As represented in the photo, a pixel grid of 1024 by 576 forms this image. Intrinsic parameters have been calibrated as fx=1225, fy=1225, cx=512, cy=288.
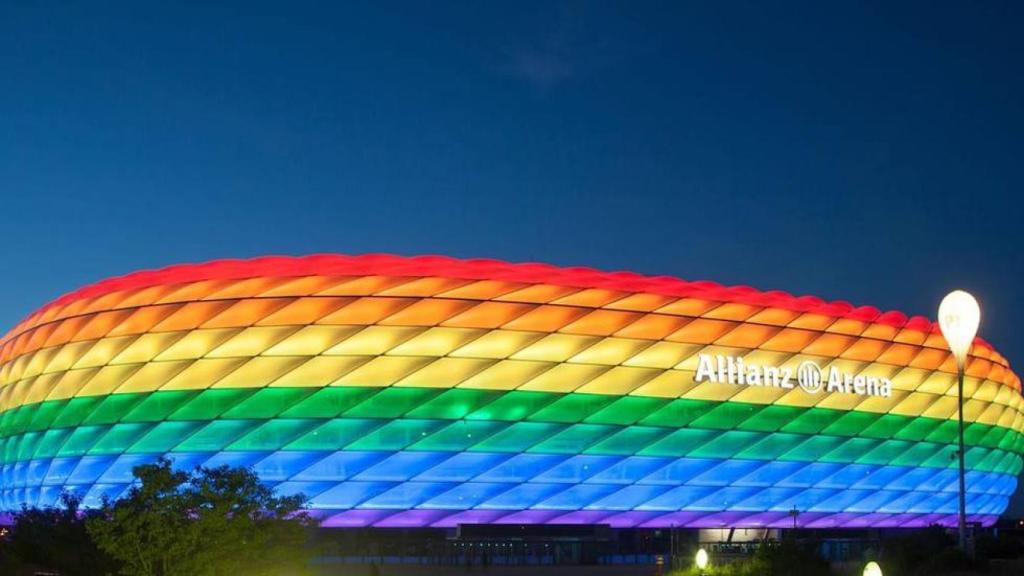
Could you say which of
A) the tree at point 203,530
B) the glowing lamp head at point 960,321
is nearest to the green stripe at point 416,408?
the glowing lamp head at point 960,321

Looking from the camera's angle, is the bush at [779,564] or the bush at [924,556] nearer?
the bush at [924,556]

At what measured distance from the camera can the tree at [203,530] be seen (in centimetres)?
2647

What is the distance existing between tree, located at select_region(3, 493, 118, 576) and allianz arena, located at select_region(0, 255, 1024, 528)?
891 cm

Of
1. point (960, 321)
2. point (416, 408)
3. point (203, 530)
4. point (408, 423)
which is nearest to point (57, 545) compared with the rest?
point (203, 530)

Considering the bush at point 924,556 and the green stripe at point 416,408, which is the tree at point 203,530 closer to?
the green stripe at point 416,408

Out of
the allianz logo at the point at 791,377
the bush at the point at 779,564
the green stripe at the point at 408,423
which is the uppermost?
the allianz logo at the point at 791,377

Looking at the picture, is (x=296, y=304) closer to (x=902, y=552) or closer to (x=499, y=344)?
(x=499, y=344)

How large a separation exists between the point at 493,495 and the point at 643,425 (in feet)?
21.6

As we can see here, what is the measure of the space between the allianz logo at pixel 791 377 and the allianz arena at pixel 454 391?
0.10 meters

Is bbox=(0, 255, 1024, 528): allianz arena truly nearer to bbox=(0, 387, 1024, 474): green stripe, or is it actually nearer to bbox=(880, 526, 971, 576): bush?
bbox=(0, 387, 1024, 474): green stripe

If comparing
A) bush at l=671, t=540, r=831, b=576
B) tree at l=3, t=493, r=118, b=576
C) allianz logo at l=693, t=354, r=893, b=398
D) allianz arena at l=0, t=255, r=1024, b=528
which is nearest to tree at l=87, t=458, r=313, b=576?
tree at l=3, t=493, r=118, b=576

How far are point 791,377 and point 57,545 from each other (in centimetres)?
3043

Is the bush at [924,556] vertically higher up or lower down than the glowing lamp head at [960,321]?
lower down

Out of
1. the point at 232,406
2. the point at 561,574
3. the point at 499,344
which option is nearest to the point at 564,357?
the point at 499,344
